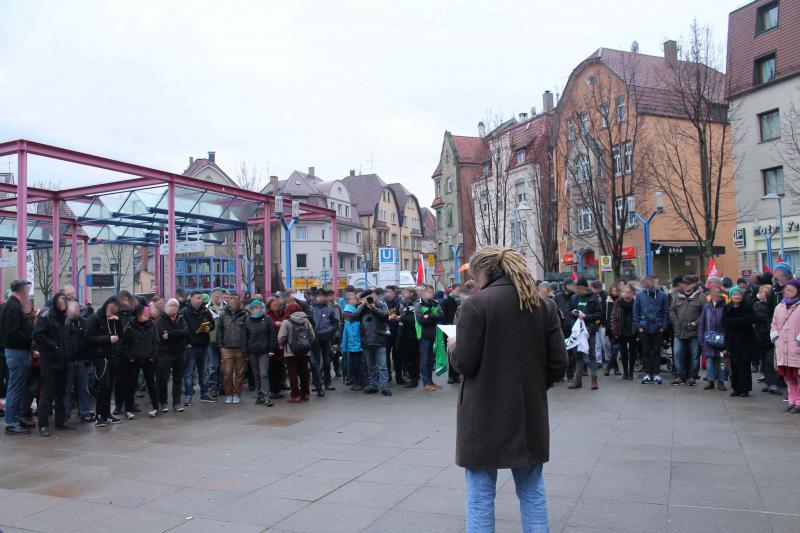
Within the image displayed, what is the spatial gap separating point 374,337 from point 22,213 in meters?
7.28

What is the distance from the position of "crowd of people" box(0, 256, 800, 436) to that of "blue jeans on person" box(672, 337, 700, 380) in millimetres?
19

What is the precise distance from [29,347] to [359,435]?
4758 mm

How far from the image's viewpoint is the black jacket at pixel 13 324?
8.83m

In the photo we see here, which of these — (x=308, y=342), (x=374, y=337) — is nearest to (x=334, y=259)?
(x=374, y=337)

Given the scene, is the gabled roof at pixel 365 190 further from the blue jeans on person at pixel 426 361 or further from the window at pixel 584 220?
the blue jeans on person at pixel 426 361

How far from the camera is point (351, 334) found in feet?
39.6

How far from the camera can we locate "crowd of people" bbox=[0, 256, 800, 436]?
9.12 metres

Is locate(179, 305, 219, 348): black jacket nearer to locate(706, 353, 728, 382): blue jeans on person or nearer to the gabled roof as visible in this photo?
locate(706, 353, 728, 382): blue jeans on person

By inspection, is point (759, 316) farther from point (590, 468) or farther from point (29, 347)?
point (29, 347)

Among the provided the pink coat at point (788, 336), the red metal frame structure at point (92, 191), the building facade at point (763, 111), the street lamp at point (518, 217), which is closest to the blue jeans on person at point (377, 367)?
the red metal frame structure at point (92, 191)

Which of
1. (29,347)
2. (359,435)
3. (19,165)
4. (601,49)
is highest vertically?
(601,49)

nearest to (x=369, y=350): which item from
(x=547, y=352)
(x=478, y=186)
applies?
(x=547, y=352)

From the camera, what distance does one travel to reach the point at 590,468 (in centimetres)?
633

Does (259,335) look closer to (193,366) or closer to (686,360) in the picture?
(193,366)
